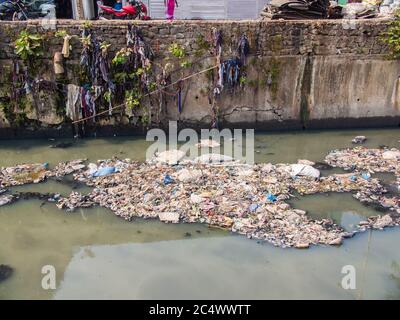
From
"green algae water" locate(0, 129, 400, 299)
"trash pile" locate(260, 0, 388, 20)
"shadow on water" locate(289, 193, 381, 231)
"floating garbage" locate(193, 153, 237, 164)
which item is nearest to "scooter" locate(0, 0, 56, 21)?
"green algae water" locate(0, 129, 400, 299)

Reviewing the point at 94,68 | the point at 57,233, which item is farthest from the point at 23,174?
the point at 94,68

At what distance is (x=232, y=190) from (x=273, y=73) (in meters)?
3.19

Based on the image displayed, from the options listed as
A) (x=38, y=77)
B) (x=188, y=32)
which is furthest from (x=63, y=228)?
(x=188, y=32)

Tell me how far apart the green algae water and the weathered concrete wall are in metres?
2.80

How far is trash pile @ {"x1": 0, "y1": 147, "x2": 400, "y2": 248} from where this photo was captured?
563 cm

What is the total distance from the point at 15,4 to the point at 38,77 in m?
2.22

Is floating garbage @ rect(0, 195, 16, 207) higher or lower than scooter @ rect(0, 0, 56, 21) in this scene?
lower

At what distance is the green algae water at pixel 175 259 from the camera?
4.66 m

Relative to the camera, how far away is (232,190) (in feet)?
20.9

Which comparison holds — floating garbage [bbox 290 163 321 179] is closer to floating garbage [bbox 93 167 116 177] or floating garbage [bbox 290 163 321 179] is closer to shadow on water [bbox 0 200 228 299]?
shadow on water [bbox 0 200 228 299]

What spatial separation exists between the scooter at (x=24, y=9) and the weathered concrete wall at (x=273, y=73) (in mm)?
1608

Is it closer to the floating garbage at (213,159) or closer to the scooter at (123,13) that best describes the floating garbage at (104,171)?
the floating garbage at (213,159)

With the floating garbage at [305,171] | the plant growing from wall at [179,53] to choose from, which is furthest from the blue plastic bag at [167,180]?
the plant growing from wall at [179,53]

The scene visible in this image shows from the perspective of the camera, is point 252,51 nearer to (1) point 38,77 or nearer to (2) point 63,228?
(1) point 38,77
